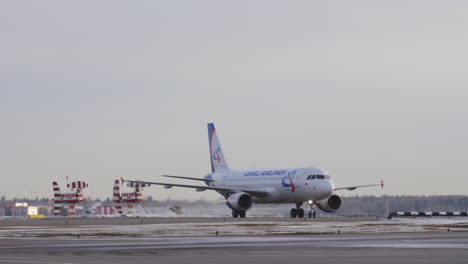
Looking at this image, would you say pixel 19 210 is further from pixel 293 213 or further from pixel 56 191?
pixel 293 213

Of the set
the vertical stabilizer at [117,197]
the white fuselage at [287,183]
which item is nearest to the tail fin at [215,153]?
the white fuselage at [287,183]

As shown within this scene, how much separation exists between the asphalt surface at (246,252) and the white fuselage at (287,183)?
46.3 meters

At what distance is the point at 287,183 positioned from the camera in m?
83.4

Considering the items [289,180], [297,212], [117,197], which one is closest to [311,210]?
[289,180]

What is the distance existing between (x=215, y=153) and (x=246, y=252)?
73014 mm

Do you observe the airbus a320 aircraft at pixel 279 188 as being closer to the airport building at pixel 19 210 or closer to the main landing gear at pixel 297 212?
the main landing gear at pixel 297 212

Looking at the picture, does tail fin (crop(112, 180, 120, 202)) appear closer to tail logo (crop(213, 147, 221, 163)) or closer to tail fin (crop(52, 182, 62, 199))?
tail fin (crop(52, 182, 62, 199))

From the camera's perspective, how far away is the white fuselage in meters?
81.1

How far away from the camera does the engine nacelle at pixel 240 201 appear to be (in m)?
84.1

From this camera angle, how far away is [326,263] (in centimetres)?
2258

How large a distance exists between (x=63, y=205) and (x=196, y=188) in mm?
25956

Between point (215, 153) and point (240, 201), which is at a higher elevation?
point (215, 153)

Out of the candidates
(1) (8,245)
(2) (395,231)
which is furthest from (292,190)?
(1) (8,245)

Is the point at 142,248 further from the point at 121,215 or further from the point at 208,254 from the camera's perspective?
the point at 121,215
